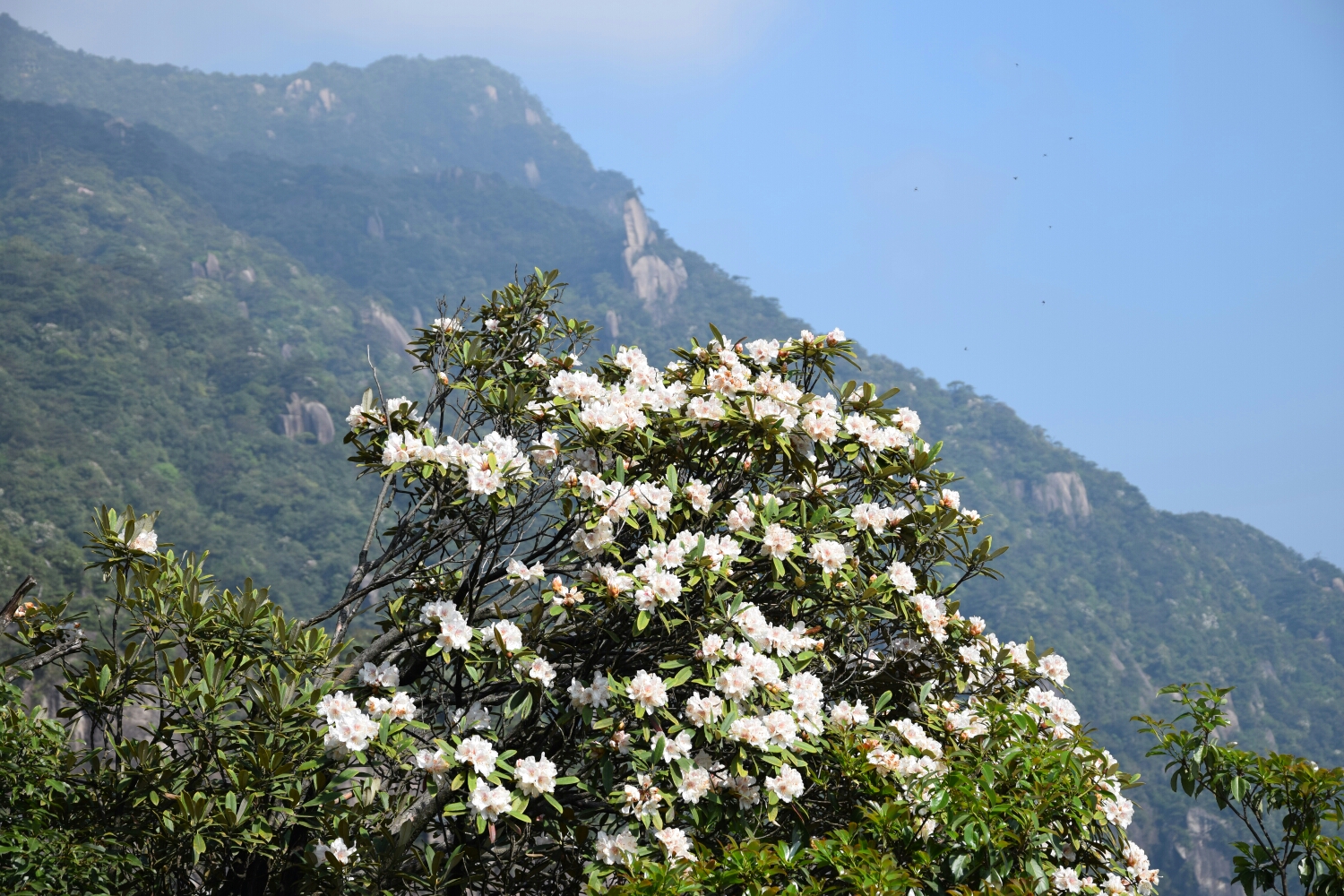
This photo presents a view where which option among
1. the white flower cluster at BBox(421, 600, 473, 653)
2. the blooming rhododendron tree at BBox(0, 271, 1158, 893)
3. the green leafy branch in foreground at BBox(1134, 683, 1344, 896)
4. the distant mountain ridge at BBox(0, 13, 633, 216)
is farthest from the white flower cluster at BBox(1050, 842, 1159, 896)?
the distant mountain ridge at BBox(0, 13, 633, 216)

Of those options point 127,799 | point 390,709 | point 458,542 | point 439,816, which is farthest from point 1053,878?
point 127,799

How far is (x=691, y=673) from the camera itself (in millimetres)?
2594

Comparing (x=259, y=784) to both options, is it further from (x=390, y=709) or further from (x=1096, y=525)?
(x=1096, y=525)

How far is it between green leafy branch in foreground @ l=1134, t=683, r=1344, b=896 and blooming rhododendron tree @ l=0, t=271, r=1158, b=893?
23 cm

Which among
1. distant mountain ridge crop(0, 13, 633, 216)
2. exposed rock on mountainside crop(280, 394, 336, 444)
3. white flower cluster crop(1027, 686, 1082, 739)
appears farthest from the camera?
distant mountain ridge crop(0, 13, 633, 216)

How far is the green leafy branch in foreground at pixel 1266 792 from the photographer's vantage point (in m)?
2.46

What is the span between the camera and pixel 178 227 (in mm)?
74438

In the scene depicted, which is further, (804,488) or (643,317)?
(643,317)

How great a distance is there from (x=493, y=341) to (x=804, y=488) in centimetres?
157

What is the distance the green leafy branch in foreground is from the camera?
246 centimetres

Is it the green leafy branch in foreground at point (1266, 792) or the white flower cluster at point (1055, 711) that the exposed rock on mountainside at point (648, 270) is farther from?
the green leafy branch in foreground at point (1266, 792)

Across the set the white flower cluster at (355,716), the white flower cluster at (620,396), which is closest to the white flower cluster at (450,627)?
the white flower cluster at (355,716)

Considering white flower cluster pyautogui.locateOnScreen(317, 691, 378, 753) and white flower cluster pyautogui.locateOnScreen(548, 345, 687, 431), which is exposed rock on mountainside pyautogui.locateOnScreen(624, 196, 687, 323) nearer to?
white flower cluster pyautogui.locateOnScreen(548, 345, 687, 431)

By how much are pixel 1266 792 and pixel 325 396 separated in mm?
58545
